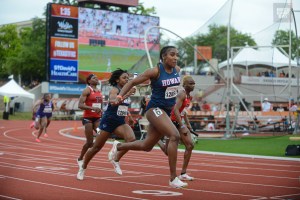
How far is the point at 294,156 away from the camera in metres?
17.7

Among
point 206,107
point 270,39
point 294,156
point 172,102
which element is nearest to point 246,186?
point 172,102

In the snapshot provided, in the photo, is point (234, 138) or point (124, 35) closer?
point (234, 138)

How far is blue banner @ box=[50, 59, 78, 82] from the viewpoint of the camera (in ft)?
154

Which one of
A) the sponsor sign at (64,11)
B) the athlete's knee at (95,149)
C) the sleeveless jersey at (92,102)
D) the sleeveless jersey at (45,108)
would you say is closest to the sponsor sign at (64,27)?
the sponsor sign at (64,11)

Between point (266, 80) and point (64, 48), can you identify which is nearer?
point (266, 80)

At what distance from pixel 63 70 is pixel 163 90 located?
38332 mm

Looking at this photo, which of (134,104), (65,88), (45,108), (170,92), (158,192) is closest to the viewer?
(158,192)

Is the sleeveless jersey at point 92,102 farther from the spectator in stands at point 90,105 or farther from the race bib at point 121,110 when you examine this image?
the race bib at point 121,110

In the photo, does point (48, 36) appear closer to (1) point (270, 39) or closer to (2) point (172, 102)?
(1) point (270, 39)

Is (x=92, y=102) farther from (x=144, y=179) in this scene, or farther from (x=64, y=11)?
(x=64, y=11)

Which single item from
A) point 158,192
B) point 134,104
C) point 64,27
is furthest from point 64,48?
point 158,192

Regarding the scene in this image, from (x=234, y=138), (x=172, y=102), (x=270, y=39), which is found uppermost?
(x=270, y=39)

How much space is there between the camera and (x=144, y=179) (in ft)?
38.3

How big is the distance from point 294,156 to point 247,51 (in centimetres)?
1904
